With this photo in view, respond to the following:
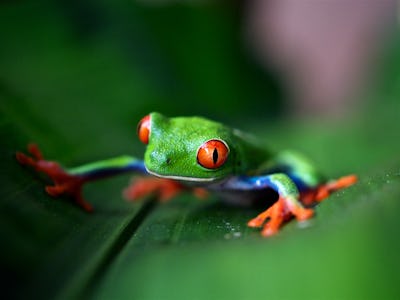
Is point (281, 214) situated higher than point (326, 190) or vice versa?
point (326, 190)

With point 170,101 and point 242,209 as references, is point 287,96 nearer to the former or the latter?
point 170,101

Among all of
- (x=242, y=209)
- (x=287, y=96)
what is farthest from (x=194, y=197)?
(x=287, y=96)

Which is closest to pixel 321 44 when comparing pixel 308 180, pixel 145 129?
pixel 308 180

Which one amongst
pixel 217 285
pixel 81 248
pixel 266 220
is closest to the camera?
pixel 217 285

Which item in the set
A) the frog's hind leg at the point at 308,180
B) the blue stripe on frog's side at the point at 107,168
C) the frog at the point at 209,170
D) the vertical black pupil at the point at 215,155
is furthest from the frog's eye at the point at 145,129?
the frog's hind leg at the point at 308,180

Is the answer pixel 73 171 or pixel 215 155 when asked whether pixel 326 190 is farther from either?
pixel 73 171

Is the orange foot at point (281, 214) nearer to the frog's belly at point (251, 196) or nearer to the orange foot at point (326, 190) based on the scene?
the orange foot at point (326, 190)
